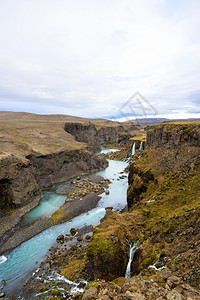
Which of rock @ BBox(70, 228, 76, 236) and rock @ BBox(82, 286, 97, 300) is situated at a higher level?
rock @ BBox(82, 286, 97, 300)

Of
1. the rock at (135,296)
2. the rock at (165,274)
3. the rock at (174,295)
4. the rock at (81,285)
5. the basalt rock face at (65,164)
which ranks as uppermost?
the rock at (174,295)

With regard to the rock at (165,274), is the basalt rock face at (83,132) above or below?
above

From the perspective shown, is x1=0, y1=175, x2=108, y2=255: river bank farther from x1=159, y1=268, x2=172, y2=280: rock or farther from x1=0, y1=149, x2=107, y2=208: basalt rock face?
x1=159, y1=268, x2=172, y2=280: rock

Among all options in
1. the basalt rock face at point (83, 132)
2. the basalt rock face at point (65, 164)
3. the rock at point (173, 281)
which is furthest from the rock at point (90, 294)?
the basalt rock face at point (83, 132)

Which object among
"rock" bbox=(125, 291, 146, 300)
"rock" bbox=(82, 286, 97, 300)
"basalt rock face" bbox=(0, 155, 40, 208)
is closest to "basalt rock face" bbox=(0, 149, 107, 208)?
"basalt rock face" bbox=(0, 155, 40, 208)

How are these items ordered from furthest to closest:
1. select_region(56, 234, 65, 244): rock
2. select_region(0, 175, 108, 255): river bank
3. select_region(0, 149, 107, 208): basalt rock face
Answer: select_region(0, 149, 107, 208): basalt rock face, select_region(0, 175, 108, 255): river bank, select_region(56, 234, 65, 244): rock

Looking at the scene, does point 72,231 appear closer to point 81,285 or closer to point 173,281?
point 81,285

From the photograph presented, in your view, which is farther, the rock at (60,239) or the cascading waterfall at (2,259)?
the rock at (60,239)

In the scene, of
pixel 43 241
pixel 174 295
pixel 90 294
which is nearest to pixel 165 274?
pixel 174 295

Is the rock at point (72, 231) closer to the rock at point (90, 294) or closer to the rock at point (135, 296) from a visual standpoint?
the rock at point (90, 294)

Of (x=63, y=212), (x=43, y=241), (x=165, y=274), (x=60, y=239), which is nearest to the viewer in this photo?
(x=165, y=274)

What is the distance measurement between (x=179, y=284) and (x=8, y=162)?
39596 millimetres

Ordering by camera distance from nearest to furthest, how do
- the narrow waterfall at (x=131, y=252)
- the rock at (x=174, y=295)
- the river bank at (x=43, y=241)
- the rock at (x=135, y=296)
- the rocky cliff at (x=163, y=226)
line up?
1. the rock at (x=174, y=295)
2. the rock at (x=135, y=296)
3. the rocky cliff at (x=163, y=226)
4. the narrow waterfall at (x=131, y=252)
5. the river bank at (x=43, y=241)

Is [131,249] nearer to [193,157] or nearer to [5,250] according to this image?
[193,157]
